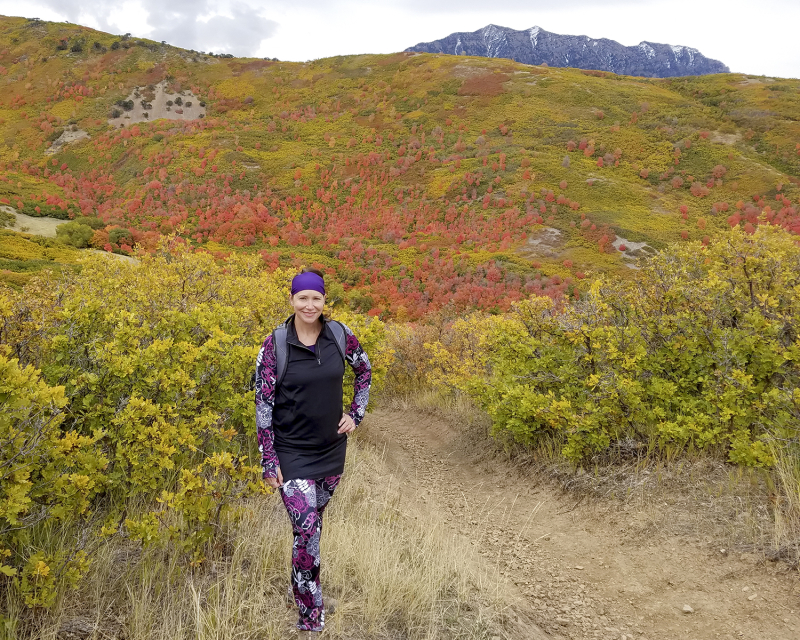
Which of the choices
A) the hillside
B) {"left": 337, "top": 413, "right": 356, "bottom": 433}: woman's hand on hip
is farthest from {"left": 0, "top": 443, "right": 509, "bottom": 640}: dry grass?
the hillside

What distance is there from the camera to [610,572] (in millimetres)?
4059

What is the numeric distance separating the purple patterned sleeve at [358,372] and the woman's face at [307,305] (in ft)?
0.99

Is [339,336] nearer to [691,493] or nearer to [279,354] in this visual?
[279,354]

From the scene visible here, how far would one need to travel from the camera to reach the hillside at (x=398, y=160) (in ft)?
127

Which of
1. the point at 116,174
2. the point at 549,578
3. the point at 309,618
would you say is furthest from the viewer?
the point at 116,174

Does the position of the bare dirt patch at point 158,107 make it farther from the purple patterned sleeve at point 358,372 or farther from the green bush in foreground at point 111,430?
the purple patterned sleeve at point 358,372

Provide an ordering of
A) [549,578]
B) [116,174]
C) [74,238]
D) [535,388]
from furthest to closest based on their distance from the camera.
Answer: [116,174] < [74,238] < [535,388] < [549,578]

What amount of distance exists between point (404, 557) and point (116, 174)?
7047 cm

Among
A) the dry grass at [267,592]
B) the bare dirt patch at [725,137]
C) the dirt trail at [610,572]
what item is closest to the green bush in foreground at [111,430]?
the dry grass at [267,592]

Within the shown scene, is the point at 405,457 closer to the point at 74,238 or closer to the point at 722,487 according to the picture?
the point at 722,487

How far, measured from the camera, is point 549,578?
4.15m

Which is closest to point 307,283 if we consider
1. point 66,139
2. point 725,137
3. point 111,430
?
point 111,430

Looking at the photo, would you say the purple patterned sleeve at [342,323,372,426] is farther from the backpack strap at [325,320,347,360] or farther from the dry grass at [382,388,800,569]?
the dry grass at [382,388,800,569]

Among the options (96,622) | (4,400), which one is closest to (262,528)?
(96,622)
